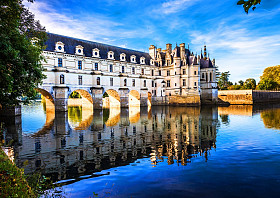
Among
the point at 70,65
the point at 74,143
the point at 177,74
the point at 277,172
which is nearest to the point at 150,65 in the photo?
the point at 177,74

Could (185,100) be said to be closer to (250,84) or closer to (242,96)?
(242,96)

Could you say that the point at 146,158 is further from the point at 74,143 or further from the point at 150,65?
the point at 150,65

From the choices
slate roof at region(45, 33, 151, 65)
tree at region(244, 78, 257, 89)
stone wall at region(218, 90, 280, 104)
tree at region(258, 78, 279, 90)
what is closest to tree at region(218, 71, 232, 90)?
tree at region(244, 78, 257, 89)

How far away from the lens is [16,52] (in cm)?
997

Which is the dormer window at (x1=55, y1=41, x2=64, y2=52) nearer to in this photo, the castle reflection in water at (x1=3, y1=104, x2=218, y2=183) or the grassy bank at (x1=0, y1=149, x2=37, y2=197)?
the castle reflection in water at (x1=3, y1=104, x2=218, y2=183)

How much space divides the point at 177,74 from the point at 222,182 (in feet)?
158

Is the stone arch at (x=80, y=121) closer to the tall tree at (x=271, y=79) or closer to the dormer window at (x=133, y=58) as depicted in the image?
the dormer window at (x=133, y=58)

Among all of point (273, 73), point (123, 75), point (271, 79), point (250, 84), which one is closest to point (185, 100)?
point (123, 75)

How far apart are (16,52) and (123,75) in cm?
3602

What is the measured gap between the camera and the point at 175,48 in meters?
53.9

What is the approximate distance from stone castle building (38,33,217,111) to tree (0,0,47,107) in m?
19.7

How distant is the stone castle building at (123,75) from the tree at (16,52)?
64.7ft

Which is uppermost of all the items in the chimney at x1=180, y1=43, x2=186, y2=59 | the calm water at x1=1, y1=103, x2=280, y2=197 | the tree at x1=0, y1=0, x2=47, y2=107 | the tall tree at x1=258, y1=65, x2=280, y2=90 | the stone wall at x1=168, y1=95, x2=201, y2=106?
the chimney at x1=180, y1=43, x2=186, y2=59

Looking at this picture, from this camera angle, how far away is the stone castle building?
112ft
